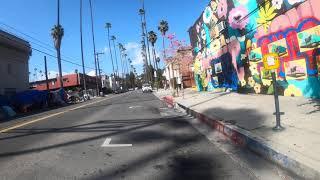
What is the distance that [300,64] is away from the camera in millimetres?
16234

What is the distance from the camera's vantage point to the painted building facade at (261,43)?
50.3ft

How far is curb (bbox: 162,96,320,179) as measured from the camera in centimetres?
641

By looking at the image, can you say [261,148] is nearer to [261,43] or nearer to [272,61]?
[272,61]

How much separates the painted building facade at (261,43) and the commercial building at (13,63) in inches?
888

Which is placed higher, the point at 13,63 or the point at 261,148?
the point at 13,63

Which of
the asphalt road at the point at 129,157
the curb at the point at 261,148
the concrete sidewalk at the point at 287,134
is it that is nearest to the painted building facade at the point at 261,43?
the concrete sidewalk at the point at 287,134

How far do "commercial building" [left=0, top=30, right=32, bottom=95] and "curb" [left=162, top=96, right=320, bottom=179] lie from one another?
1485 inches

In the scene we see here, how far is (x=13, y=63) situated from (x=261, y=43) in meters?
36.6

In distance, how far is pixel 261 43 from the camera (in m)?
20.4

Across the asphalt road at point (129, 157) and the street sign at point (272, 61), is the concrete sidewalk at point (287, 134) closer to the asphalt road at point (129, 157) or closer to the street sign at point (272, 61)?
the asphalt road at point (129, 157)

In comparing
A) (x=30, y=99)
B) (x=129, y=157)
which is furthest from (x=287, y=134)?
(x=30, y=99)

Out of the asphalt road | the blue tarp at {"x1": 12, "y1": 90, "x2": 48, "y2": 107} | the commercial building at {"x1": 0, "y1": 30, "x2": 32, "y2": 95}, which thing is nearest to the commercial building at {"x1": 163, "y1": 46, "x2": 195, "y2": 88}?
the blue tarp at {"x1": 12, "y1": 90, "x2": 48, "y2": 107}

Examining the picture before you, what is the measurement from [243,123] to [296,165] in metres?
5.24

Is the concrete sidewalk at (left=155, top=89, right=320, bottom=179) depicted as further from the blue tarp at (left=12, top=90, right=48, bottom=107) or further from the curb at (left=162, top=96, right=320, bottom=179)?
the blue tarp at (left=12, top=90, right=48, bottom=107)
